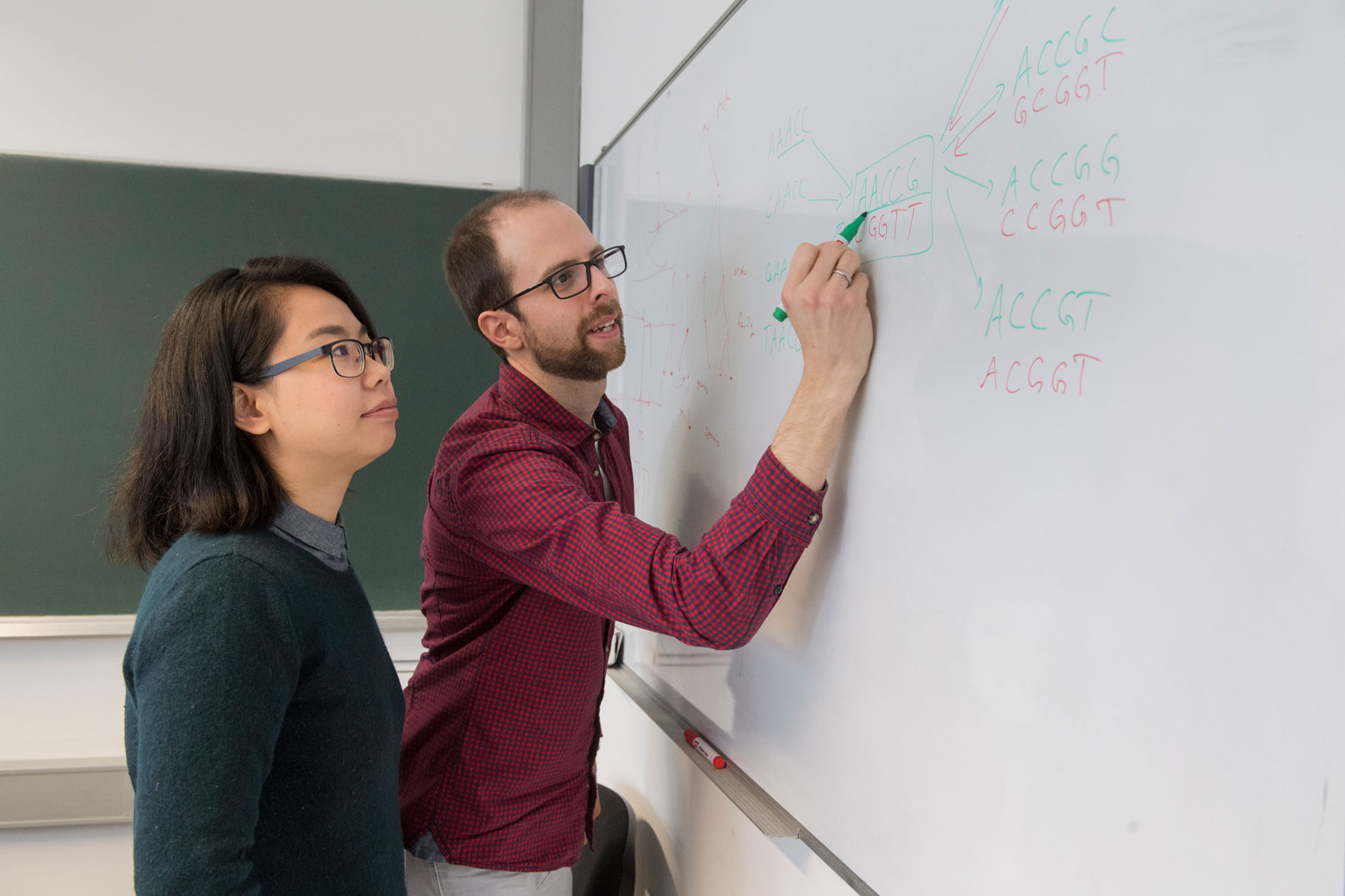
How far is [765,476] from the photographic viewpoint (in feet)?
3.15

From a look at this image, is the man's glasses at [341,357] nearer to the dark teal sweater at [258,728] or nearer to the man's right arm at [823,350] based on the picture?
the dark teal sweater at [258,728]

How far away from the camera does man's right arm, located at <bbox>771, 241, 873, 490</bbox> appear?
96 cm

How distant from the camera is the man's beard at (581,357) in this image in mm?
1271

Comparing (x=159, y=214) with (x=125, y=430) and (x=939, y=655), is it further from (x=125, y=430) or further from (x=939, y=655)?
(x=939, y=655)

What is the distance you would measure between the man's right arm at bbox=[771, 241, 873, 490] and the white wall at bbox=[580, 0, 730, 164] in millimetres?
689

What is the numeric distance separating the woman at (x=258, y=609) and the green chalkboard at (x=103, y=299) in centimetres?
156

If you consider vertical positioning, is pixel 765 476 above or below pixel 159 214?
below

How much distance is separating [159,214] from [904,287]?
7.70 ft

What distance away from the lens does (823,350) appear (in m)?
0.97

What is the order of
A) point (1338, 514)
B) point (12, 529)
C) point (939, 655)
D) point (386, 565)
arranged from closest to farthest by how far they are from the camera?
1. point (1338, 514)
2. point (939, 655)
3. point (12, 529)
4. point (386, 565)

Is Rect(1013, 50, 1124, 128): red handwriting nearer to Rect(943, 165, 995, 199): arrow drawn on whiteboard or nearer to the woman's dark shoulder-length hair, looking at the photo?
Rect(943, 165, 995, 199): arrow drawn on whiteboard

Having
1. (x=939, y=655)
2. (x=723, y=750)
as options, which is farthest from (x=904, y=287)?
(x=723, y=750)

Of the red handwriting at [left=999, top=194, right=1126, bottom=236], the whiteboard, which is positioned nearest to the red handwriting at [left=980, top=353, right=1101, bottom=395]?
the whiteboard

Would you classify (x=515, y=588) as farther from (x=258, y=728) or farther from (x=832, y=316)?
(x=832, y=316)
